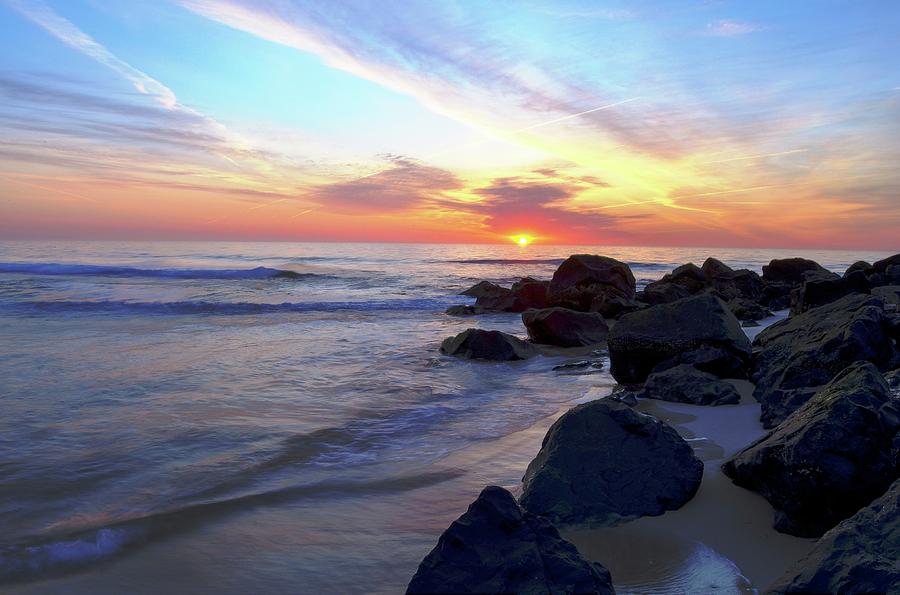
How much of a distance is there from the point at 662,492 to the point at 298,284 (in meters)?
29.1

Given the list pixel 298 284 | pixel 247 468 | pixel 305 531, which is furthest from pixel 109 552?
pixel 298 284

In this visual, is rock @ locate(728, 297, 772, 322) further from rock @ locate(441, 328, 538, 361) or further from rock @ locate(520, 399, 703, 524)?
rock @ locate(520, 399, 703, 524)

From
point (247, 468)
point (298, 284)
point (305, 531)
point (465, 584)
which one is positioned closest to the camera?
point (465, 584)

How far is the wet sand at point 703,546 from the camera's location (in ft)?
9.89

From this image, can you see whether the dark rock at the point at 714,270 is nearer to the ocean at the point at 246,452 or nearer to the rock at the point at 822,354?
the ocean at the point at 246,452

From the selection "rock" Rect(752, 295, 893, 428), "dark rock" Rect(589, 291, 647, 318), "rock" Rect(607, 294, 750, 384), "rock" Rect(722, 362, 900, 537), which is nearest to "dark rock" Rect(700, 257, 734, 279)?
"dark rock" Rect(589, 291, 647, 318)

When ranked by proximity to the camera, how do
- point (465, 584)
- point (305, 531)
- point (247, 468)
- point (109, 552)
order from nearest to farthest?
point (465, 584)
point (109, 552)
point (305, 531)
point (247, 468)

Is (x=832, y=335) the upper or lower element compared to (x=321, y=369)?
upper

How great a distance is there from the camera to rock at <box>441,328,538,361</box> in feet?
35.1

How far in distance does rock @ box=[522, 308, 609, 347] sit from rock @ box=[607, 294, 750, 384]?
149 inches

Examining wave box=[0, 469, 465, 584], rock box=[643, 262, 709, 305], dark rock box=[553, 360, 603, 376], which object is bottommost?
wave box=[0, 469, 465, 584]

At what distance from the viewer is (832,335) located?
562 cm

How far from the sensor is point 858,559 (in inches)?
88.4

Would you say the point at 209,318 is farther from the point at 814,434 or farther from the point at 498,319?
the point at 814,434
